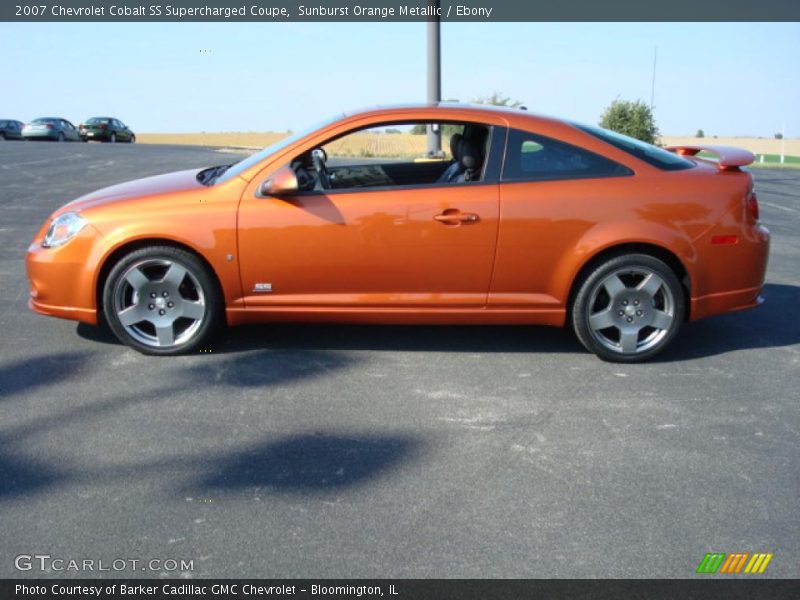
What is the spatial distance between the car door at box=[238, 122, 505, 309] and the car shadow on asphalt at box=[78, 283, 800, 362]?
1.48 ft

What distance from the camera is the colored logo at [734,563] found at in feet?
9.40

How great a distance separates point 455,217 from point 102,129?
1498 inches

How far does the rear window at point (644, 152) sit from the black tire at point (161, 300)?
2674 millimetres

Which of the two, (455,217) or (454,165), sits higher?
(454,165)

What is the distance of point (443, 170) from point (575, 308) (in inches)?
63.4

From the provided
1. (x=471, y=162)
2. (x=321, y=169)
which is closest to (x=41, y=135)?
(x=321, y=169)

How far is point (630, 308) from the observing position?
5.04 m

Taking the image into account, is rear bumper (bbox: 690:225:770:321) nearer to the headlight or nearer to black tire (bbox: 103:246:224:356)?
black tire (bbox: 103:246:224:356)

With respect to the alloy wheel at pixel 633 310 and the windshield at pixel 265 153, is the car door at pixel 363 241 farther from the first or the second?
the alloy wheel at pixel 633 310

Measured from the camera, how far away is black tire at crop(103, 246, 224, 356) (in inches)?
192

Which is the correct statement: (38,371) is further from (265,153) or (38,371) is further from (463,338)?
(463,338)
